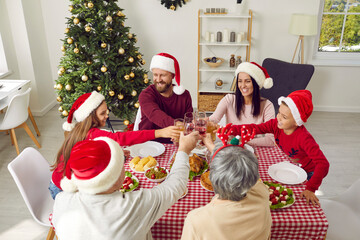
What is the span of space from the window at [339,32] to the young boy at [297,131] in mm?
3027

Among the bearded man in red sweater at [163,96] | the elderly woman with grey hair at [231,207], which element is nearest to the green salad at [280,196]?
the elderly woman with grey hair at [231,207]

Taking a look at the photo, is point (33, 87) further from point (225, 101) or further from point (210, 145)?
point (210, 145)

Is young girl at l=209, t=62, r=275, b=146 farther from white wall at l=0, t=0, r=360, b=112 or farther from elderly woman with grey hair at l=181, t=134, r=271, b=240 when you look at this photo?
white wall at l=0, t=0, r=360, b=112

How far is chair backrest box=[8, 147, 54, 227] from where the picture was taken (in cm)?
192

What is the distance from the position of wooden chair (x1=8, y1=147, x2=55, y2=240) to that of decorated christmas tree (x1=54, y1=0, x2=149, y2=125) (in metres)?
1.73

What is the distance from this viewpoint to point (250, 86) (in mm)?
2488

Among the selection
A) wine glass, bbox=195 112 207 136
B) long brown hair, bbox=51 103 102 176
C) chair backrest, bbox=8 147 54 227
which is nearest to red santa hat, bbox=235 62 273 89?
wine glass, bbox=195 112 207 136

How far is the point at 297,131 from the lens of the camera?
212 centimetres

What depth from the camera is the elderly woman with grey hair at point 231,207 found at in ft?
4.02

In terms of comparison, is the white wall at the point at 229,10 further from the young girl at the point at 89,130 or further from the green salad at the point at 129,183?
the green salad at the point at 129,183

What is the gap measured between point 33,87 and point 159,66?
2.87 metres

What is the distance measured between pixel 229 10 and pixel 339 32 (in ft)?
5.46

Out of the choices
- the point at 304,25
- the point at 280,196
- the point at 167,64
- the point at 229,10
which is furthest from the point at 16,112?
the point at 304,25

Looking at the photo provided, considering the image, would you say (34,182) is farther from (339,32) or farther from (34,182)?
(339,32)
